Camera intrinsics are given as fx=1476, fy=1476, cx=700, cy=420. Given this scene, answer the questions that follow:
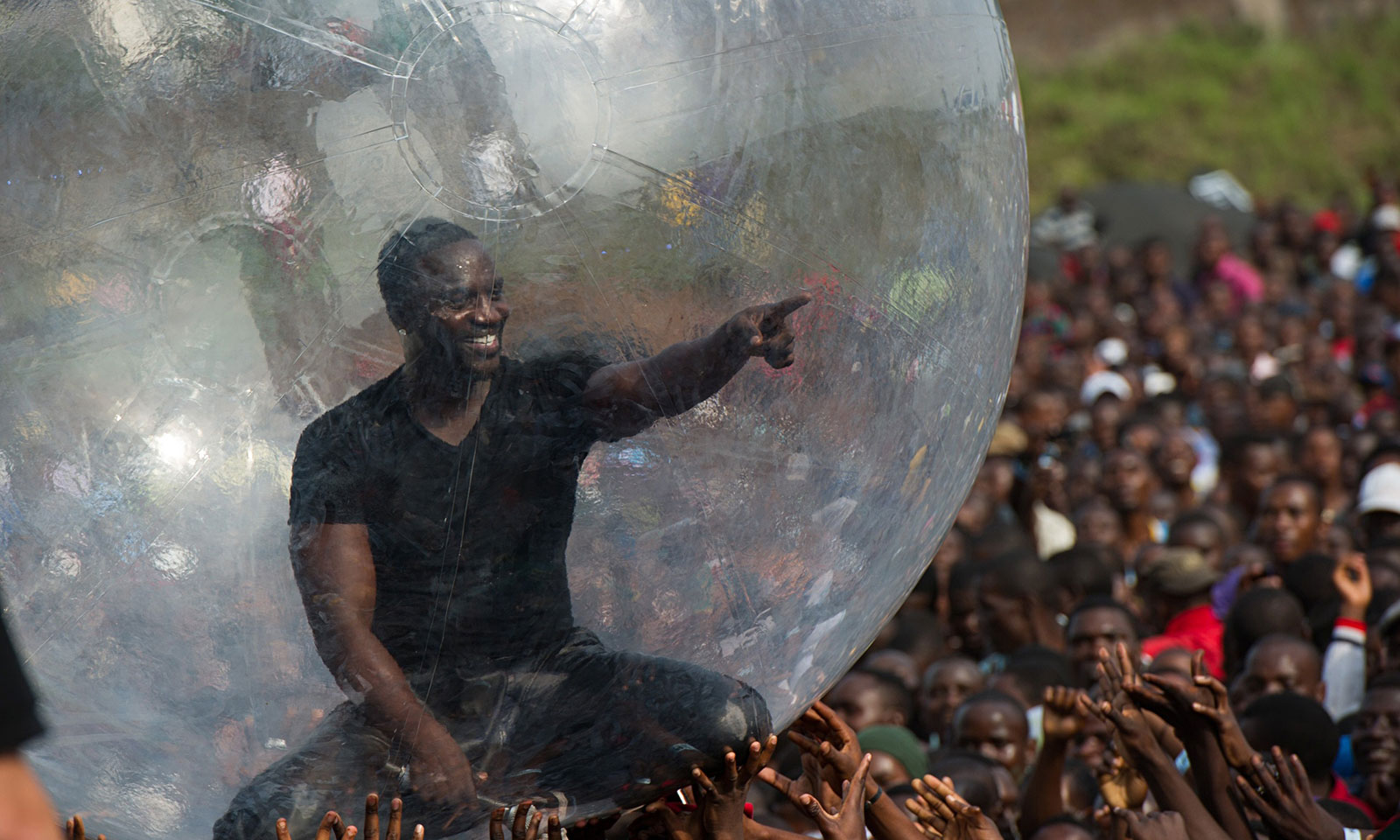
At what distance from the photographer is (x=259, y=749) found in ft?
7.32

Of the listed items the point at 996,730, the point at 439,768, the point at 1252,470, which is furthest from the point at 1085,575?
the point at 439,768

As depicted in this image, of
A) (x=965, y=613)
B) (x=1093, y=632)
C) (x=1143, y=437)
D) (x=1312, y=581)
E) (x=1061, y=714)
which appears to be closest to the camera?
(x=1061, y=714)

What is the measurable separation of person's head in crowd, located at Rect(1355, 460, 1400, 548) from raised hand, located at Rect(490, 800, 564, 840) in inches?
199

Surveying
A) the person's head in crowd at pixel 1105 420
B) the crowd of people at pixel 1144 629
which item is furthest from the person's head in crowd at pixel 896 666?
the person's head in crowd at pixel 1105 420

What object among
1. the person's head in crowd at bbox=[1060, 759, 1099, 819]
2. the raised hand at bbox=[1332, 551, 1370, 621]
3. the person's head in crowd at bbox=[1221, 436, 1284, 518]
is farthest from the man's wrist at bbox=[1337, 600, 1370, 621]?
the person's head in crowd at bbox=[1221, 436, 1284, 518]

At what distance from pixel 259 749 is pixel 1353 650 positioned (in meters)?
3.88

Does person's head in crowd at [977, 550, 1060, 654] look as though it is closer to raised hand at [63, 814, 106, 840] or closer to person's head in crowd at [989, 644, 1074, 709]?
person's head in crowd at [989, 644, 1074, 709]

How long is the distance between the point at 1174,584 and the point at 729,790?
3.91 meters

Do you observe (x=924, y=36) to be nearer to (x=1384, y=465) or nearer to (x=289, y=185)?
(x=289, y=185)

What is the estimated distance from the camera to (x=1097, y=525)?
722 cm

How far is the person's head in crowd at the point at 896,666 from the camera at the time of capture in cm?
566

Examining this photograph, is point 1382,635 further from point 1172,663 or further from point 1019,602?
point 1019,602

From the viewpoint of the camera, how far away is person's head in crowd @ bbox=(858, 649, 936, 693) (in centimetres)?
566

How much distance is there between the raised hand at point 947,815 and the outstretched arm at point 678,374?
124 centimetres
